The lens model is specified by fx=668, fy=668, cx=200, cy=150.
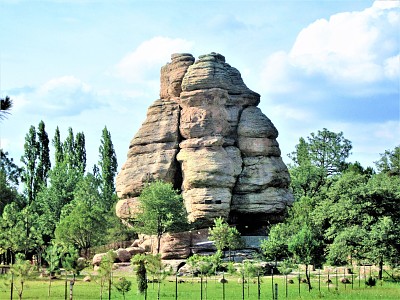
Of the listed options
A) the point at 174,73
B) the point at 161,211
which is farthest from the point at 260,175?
the point at 174,73

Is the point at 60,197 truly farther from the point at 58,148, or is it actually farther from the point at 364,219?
the point at 364,219

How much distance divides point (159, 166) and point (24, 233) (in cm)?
1573

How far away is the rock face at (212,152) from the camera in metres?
67.7

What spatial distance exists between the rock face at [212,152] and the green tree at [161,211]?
1.97m

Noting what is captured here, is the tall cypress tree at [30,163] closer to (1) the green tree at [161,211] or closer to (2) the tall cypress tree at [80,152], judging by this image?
(2) the tall cypress tree at [80,152]

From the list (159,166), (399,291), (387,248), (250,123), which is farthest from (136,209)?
(399,291)

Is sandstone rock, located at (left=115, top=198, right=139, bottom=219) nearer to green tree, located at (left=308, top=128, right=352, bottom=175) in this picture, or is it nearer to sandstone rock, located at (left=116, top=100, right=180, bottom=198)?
sandstone rock, located at (left=116, top=100, right=180, bottom=198)

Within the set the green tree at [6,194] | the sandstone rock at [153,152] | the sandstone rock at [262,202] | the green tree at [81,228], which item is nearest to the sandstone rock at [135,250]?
the green tree at [81,228]

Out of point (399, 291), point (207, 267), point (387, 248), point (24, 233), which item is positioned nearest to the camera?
point (399, 291)

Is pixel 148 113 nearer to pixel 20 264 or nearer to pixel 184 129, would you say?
pixel 184 129

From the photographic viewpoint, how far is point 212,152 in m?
68.4

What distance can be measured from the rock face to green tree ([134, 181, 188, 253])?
1.97 metres

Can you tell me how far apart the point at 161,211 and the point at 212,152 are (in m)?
8.39

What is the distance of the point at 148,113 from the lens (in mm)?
74562
